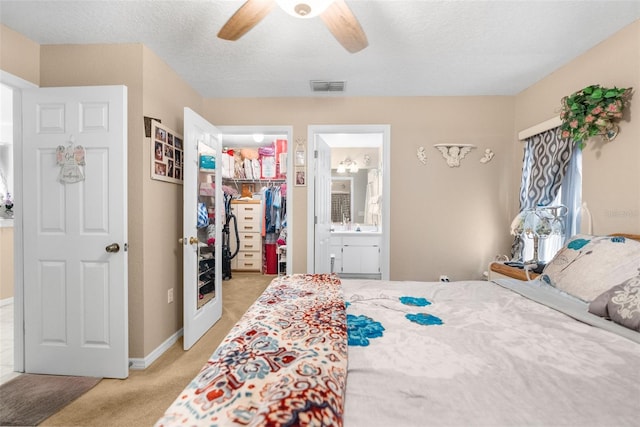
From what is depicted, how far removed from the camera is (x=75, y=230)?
199 cm

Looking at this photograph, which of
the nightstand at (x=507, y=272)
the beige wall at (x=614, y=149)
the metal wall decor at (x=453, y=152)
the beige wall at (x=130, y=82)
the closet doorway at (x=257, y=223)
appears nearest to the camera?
the beige wall at (x=614, y=149)

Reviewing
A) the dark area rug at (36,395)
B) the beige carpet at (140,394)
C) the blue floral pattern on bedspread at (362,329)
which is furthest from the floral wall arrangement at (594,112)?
the dark area rug at (36,395)

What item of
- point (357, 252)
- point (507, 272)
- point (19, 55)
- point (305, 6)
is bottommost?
point (357, 252)

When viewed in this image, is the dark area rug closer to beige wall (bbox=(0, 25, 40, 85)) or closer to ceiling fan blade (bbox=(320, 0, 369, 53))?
beige wall (bbox=(0, 25, 40, 85))

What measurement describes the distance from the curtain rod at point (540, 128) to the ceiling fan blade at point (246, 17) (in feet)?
8.09

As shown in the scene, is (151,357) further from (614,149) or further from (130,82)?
(614,149)

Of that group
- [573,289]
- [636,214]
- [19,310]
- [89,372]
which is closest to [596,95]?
[636,214]

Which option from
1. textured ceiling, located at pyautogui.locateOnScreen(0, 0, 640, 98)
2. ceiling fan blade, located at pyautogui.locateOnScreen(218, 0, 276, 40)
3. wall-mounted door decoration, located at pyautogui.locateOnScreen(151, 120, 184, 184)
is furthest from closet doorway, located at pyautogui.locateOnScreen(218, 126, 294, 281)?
ceiling fan blade, located at pyautogui.locateOnScreen(218, 0, 276, 40)

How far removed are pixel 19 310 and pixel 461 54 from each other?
3.83 m

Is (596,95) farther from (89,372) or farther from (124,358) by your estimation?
(89,372)

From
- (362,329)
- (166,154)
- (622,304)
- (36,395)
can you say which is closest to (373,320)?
(362,329)

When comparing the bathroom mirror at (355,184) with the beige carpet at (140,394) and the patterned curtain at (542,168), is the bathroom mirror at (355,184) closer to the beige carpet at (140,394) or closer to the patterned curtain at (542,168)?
the patterned curtain at (542,168)

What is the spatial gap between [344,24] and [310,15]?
23 cm

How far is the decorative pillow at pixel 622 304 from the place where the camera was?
1153 millimetres
